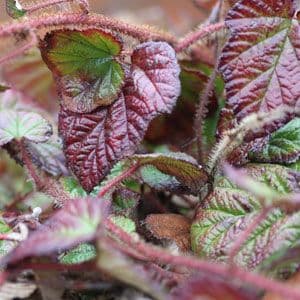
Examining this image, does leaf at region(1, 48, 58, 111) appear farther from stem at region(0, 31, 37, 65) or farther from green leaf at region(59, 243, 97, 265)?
green leaf at region(59, 243, 97, 265)

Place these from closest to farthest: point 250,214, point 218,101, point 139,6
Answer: point 250,214 < point 218,101 < point 139,6

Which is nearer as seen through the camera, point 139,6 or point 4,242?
point 4,242

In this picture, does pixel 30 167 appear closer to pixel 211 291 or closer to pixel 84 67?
pixel 84 67

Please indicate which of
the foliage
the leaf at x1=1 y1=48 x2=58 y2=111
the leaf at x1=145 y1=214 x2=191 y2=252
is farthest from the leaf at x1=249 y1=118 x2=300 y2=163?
the leaf at x1=1 y1=48 x2=58 y2=111

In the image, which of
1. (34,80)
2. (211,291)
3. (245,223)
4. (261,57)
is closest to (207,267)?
(211,291)

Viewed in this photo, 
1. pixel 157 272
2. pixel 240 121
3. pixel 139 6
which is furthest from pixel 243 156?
pixel 139 6

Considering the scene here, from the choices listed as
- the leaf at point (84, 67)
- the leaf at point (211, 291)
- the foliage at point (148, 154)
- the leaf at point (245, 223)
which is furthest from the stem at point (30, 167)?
the leaf at point (211, 291)

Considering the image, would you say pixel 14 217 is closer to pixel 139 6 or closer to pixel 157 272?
pixel 157 272
